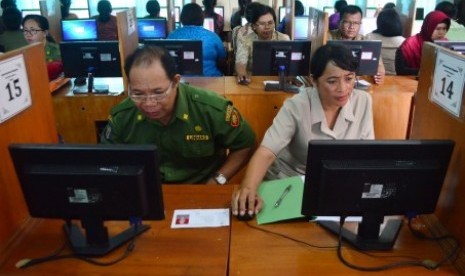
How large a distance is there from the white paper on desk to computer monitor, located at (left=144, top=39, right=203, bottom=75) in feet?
6.92

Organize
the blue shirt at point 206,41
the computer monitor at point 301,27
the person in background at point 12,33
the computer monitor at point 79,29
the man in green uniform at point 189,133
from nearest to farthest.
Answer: the man in green uniform at point 189,133 < the blue shirt at point 206,41 < the person in background at point 12,33 < the computer monitor at point 79,29 < the computer monitor at point 301,27

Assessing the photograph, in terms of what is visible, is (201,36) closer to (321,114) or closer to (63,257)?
(321,114)

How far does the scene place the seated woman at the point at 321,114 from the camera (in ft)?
5.42

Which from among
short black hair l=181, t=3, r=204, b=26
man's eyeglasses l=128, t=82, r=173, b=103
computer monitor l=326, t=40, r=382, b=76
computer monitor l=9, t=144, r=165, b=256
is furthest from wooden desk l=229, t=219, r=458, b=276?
short black hair l=181, t=3, r=204, b=26

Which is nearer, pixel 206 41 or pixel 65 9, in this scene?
pixel 206 41

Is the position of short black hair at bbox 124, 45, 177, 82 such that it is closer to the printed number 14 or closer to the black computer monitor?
the black computer monitor

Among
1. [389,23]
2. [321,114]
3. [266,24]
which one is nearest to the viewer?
[321,114]

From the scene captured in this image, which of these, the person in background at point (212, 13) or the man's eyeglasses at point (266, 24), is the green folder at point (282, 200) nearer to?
the man's eyeglasses at point (266, 24)

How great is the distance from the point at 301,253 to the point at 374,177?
298 mm

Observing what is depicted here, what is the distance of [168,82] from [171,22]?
5.01 meters

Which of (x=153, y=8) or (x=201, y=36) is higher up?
(x=153, y=8)

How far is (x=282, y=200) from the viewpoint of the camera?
4.80 feet

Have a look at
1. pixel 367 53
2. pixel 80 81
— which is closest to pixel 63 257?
pixel 80 81

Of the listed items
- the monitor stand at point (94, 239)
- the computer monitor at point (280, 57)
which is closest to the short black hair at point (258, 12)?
the computer monitor at point (280, 57)
